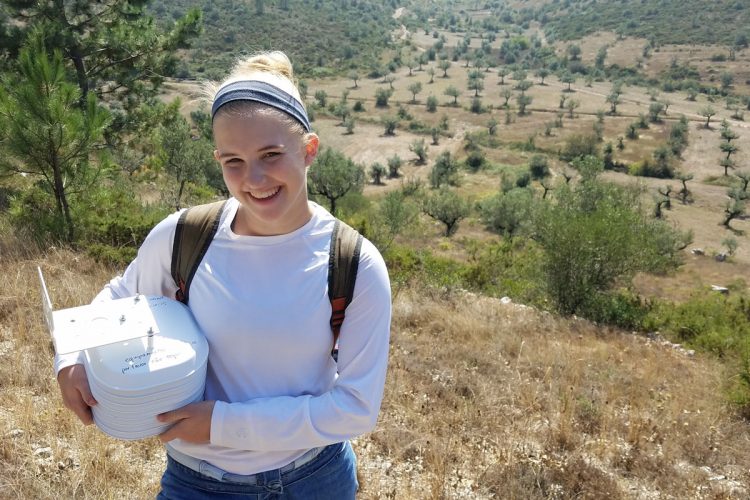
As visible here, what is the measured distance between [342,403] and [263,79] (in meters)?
0.88

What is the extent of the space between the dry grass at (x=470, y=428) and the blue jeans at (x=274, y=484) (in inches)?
46.2

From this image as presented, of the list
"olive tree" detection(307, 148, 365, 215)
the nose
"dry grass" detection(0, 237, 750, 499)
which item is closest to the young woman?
the nose

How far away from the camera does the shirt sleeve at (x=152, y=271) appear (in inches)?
62.9

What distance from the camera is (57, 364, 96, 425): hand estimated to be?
4.62ft

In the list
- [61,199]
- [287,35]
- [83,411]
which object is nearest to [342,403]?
[83,411]

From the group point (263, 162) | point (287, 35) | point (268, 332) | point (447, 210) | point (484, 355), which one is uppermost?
point (263, 162)

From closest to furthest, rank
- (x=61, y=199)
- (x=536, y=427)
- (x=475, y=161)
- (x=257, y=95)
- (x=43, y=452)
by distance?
(x=257, y=95), (x=43, y=452), (x=536, y=427), (x=61, y=199), (x=475, y=161)

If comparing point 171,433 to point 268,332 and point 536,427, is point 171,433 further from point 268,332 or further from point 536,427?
point 536,427

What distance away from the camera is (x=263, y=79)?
4.68 ft

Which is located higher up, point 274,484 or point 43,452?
point 274,484

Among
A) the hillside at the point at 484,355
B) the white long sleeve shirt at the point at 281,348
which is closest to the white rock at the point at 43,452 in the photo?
the hillside at the point at 484,355

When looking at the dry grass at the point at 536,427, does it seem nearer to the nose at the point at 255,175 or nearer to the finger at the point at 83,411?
the finger at the point at 83,411

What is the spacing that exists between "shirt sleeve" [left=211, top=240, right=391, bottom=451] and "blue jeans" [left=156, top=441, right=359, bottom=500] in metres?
0.16

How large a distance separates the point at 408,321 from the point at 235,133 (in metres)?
4.98
